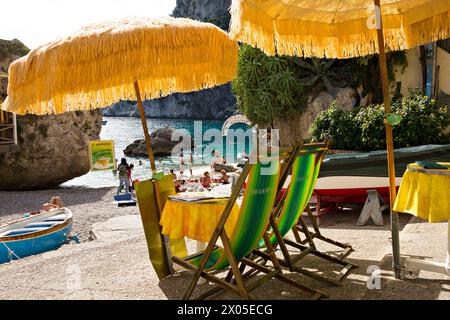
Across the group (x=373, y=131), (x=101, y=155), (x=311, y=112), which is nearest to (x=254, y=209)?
(x=373, y=131)

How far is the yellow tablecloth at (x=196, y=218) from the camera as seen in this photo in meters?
3.38

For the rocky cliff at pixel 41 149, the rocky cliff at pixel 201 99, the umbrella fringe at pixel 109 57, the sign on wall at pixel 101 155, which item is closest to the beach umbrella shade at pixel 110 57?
the umbrella fringe at pixel 109 57

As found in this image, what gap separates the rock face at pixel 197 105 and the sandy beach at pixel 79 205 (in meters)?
70.2

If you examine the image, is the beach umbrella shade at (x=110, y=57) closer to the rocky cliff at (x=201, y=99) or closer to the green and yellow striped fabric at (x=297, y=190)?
the green and yellow striped fabric at (x=297, y=190)

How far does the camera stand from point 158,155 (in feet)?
153

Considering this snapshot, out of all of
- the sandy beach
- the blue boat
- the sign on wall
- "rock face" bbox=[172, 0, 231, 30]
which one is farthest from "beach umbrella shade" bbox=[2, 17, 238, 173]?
"rock face" bbox=[172, 0, 231, 30]

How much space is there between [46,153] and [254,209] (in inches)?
799

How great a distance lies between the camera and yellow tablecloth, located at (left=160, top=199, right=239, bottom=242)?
3.38 metres

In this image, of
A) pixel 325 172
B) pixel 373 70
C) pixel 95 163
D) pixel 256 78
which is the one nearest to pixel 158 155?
pixel 95 163

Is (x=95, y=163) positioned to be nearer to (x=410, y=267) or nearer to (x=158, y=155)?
(x=410, y=267)

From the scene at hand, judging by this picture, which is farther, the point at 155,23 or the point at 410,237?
the point at 410,237

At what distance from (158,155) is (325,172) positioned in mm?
40680

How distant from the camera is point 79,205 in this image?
15695 millimetres

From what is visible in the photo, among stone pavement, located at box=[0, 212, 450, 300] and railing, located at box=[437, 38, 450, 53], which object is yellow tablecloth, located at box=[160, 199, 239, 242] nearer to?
stone pavement, located at box=[0, 212, 450, 300]
